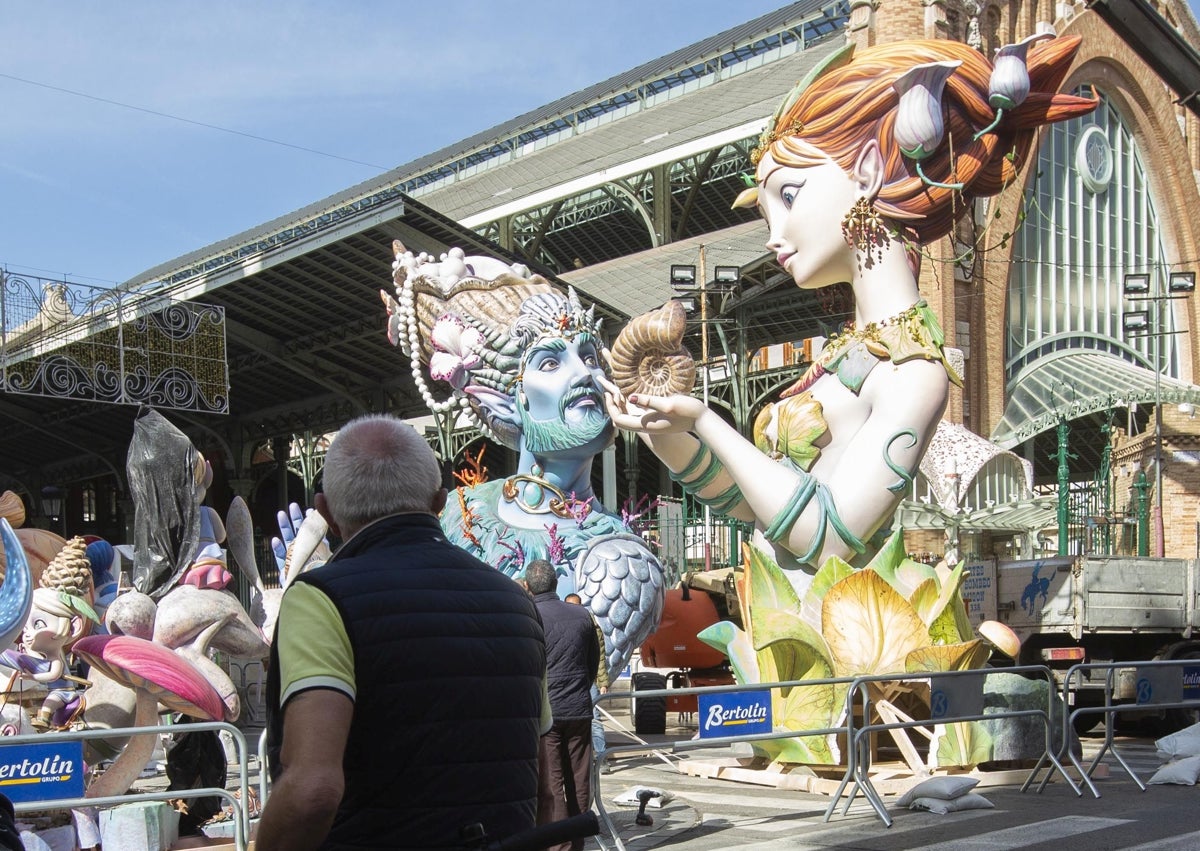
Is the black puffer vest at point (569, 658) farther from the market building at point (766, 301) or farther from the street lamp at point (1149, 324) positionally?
the street lamp at point (1149, 324)

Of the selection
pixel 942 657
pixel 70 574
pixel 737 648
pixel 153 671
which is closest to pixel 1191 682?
pixel 942 657

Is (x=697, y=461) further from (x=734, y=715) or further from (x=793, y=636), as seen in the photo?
(x=734, y=715)

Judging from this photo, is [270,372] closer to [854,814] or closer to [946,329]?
[946,329]

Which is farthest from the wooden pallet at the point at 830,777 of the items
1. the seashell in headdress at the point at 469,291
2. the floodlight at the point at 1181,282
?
the floodlight at the point at 1181,282

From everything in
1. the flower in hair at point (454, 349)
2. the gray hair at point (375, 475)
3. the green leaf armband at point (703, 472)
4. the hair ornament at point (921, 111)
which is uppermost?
the hair ornament at point (921, 111)

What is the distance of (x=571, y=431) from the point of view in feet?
32.0

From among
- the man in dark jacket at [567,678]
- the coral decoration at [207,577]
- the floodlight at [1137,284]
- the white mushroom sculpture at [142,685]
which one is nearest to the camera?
the man in dark jacket at [567,678]

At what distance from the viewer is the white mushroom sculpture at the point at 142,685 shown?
22.2 ft

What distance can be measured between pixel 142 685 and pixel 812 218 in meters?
4.84

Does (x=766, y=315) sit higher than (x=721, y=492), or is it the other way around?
(x=766, y=315)

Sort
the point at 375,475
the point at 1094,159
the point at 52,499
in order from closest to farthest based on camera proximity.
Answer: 1. the point at 375,475
2. the point at 52,499
3. the point at 1094,159

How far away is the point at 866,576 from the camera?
27.1ft

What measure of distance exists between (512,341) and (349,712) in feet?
25.3

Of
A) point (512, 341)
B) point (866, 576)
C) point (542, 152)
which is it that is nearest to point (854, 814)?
point (866, 576)
